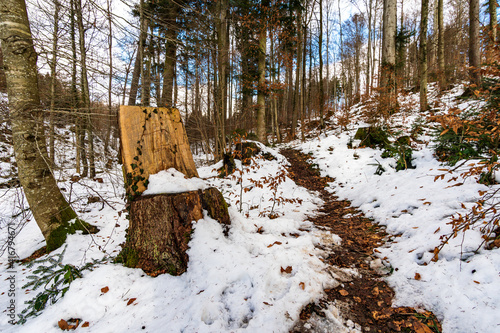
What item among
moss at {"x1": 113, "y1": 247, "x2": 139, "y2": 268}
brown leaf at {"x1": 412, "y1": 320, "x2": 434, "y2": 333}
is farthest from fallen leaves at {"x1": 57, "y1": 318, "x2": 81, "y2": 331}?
brown leaf at {"x1": 412, "y1": 320, "x2": 434, "y2": 333}

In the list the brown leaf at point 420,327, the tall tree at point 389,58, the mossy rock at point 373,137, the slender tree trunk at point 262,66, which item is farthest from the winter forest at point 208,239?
the slender tree trunk at point 262,66

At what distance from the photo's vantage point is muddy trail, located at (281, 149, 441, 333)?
61.2 inches

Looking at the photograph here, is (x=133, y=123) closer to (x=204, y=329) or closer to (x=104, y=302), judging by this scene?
(x=104, y=302)

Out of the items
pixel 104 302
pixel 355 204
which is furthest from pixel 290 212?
pixel 104 302

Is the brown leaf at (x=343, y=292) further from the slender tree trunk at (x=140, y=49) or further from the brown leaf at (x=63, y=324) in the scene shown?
the slender tree trunk at (x=140, y=49)

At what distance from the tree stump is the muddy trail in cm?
144

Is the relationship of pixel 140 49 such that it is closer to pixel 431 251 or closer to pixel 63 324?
pixel 63 324

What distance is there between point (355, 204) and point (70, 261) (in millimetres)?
5093

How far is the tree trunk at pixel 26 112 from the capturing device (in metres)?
2.73

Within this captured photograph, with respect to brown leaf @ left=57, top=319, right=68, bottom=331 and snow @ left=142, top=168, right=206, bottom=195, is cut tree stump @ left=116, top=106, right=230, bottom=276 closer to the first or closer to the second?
snow @ left=142, top=168, right=206, bottom=195

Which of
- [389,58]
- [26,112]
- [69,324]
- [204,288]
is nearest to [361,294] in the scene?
[204,288]

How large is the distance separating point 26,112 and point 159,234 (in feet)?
8.45

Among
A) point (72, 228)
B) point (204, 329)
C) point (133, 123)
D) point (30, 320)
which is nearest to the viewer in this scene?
point (204, 329)

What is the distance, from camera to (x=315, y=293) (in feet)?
5.98
